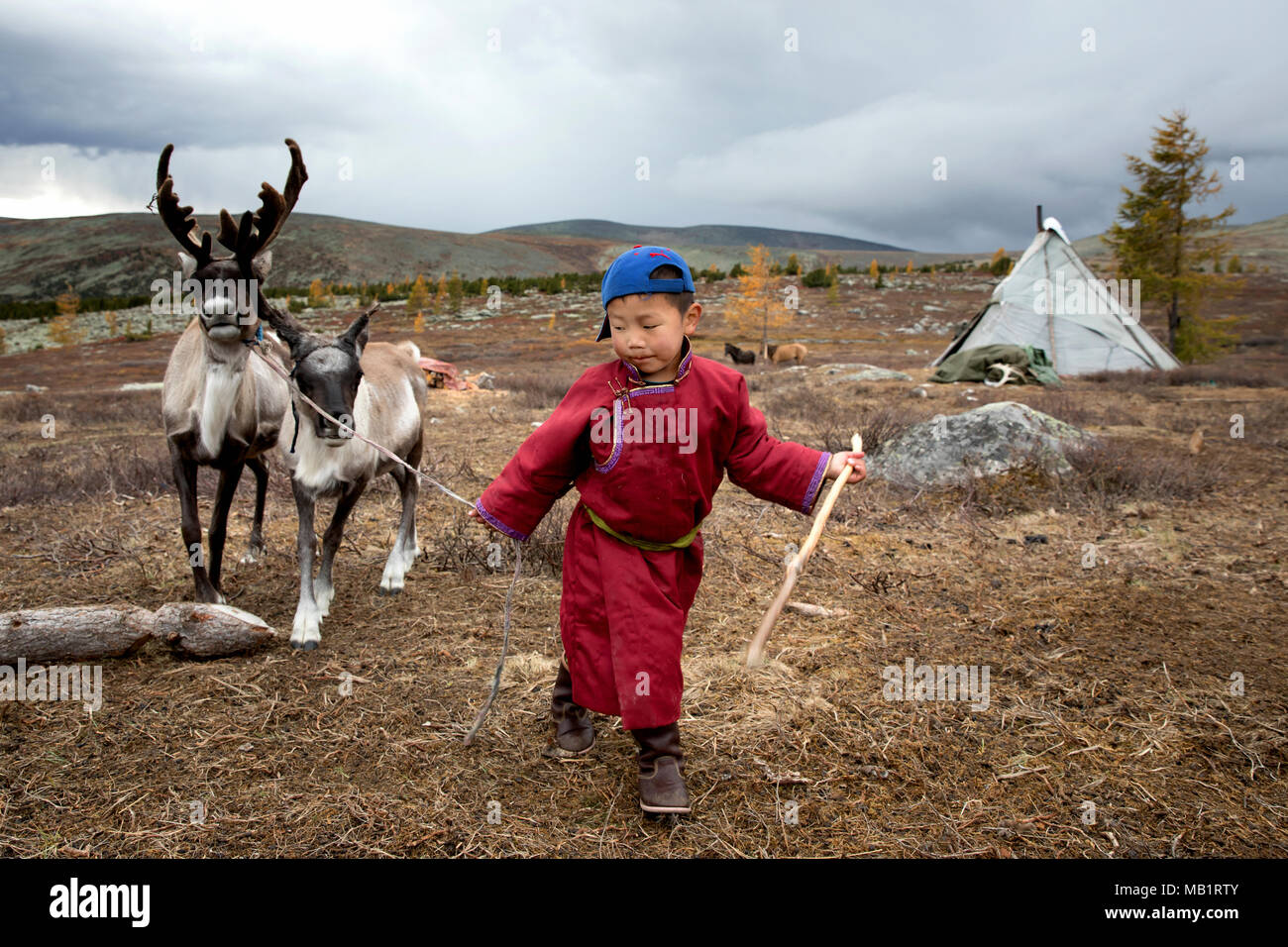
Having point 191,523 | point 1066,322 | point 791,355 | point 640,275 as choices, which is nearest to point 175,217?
point 191,523

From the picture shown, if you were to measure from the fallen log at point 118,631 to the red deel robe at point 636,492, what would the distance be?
6.00 feet

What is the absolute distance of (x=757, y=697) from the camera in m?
3.31

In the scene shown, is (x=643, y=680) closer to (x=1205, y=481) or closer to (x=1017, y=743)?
(x=1017, y=743)

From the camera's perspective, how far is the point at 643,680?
8.07 feet

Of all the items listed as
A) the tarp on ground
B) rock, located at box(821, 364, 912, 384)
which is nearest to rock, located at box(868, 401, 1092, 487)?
the tarp on ground

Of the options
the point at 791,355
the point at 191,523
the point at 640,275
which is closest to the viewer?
the point at 640,275

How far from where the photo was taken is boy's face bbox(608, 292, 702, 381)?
2432mm

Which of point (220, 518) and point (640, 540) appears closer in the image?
point (640, 540)

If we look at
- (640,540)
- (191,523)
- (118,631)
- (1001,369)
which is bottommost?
(118,631)

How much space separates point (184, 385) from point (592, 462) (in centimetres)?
290

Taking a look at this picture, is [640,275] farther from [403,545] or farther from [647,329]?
[403,545]

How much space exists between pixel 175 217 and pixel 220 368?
2.56ft

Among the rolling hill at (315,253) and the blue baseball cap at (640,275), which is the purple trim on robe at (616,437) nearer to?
the blue baseball cap at (640,275)

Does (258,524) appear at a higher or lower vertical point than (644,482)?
lower
